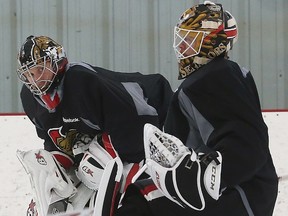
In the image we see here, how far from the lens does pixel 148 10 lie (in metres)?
4.05

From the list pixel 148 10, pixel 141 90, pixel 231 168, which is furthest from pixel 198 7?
pixel 148 10

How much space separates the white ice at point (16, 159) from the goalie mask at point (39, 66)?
0.99 meters

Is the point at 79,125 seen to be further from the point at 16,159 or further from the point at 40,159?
the point at 16,159

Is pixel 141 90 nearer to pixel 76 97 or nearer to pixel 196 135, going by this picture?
pixel 76 97

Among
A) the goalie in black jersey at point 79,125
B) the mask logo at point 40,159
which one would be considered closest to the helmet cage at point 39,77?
the goalie in black jersey at point 79,125

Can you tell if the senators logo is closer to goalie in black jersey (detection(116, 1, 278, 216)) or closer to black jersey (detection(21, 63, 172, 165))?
black jersey (detection(21, 63, 172, 165))

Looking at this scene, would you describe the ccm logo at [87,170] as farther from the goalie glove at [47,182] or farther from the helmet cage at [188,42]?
the helmet cage at [188,42]

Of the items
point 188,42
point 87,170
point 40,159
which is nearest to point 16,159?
point 40,159

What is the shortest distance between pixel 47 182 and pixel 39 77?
377mm

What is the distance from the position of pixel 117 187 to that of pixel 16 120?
1.38m

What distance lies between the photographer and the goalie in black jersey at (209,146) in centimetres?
126

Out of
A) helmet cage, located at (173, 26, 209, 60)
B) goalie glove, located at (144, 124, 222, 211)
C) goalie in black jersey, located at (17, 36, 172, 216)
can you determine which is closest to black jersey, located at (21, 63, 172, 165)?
goalie in black jersey, located at (17, 36, 172, 216)

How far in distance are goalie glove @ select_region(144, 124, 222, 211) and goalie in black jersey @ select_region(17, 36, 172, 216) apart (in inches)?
32.8

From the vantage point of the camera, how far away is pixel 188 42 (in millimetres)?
1488
